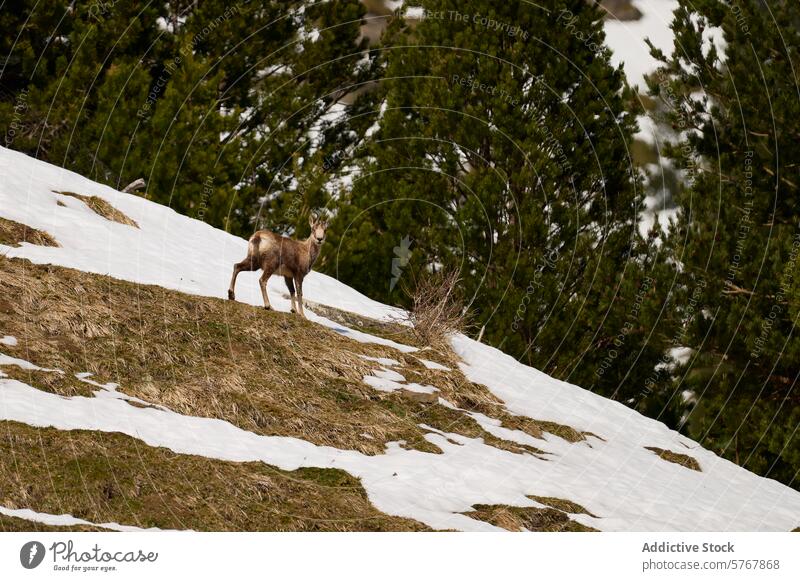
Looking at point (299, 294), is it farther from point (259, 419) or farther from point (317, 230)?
point (259, 419)

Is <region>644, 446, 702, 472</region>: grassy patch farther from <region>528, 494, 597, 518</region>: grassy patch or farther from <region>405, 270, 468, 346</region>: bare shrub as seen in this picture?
<region>528, 494, 597, 518</region>: grassy patch

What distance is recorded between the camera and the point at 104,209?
20672mm

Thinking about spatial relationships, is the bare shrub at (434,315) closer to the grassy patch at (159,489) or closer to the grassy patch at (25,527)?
the grassy patch at (159,489)

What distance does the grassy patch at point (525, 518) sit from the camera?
12414mm

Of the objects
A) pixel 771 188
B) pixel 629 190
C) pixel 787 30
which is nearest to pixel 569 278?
→ pixel 629 190

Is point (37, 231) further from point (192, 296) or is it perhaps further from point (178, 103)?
point (178, 103)

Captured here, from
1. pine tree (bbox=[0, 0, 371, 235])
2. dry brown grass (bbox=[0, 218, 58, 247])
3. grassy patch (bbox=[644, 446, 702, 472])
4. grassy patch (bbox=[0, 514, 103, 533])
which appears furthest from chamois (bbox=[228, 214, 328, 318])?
pine tree (bbox=[0, 0, 371, 235])

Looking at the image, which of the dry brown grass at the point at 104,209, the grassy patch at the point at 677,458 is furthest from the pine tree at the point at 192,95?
the grassy patch at the point at 677,458

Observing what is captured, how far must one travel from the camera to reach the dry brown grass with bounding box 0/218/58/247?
674 inches
